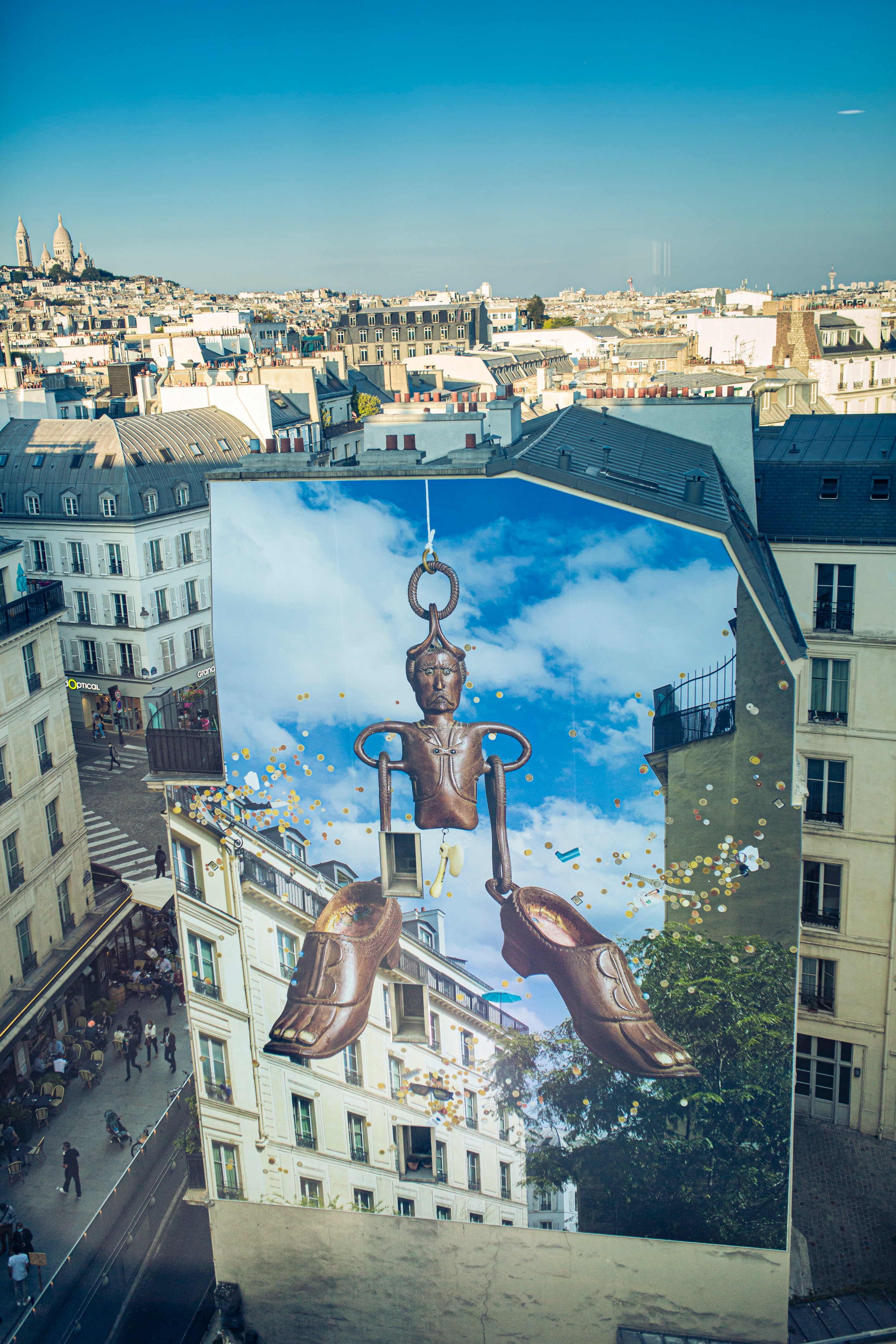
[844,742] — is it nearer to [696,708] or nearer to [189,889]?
[696,708]

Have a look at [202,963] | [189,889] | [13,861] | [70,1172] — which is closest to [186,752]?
[189,889]

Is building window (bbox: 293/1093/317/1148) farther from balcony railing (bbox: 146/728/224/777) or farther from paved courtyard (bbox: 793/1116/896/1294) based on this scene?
paved courtyard (bbox: 793/1116/896/1294)

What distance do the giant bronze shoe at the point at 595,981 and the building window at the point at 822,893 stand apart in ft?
13.6

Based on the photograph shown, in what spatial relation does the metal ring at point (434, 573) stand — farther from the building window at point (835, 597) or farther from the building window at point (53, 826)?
the building window at point (53, 826)

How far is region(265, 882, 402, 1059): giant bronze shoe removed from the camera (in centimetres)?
1432

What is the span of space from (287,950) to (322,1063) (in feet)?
5.12

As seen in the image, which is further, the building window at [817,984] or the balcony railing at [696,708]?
the building window at [817,984]

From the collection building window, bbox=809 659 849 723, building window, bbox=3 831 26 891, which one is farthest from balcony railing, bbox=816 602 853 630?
building window, bbox=3 831 26 891

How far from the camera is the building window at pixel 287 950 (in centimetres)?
1463

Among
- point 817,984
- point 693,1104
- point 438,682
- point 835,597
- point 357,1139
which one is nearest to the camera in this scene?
point 438,682

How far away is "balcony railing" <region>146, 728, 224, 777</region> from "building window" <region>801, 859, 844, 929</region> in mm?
8882

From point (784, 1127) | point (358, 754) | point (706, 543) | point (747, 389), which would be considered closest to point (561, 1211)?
point (784, 1127)

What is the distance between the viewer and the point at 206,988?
15.1 meters

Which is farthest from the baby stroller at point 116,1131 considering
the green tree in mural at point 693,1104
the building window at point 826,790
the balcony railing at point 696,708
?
the building window at point 826,790
